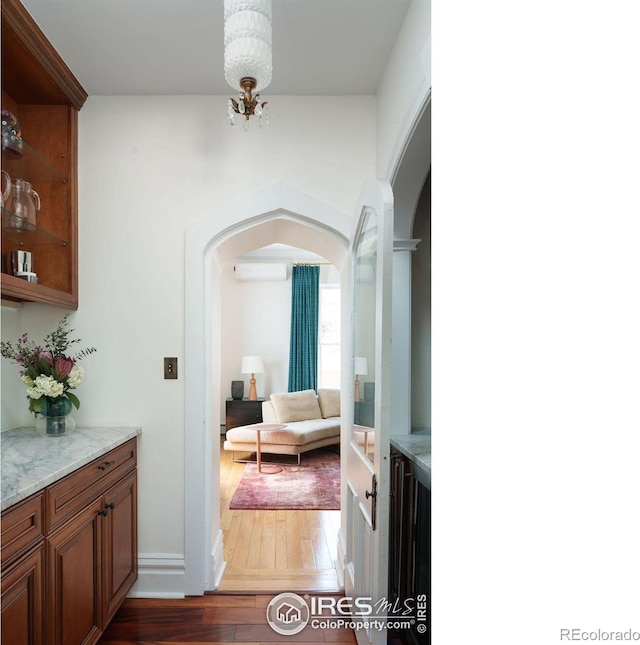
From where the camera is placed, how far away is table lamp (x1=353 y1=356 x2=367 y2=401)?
2.11 m

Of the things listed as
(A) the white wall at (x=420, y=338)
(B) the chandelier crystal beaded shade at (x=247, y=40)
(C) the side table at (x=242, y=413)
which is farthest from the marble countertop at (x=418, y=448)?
(C) the side table at (x=242, y=413)

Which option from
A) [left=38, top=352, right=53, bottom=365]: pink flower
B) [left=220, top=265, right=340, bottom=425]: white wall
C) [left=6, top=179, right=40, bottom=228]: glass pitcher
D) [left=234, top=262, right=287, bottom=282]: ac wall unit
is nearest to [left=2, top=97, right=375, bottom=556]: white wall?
[left=38, top=352, right=53, bottom=365]: pink flower

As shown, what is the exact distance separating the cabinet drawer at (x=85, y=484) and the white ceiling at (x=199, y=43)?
1.85m

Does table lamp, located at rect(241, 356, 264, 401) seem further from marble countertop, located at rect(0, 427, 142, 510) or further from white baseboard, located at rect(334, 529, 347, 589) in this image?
marble countertop, located at rect(0, 427, 142, 510)

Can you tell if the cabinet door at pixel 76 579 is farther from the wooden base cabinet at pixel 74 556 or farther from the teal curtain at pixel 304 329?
the teal curtain at pixel 304 329

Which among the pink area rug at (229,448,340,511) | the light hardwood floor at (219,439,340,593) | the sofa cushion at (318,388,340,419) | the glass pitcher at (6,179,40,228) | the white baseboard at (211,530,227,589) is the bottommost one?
the pink area rug at (229,448,340,511)

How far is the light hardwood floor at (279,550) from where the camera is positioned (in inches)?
104

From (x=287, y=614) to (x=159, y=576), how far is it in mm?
707

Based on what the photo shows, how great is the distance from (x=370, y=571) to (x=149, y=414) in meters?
1.43

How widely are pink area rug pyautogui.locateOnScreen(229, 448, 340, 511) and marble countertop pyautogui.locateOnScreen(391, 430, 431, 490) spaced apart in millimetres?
1897

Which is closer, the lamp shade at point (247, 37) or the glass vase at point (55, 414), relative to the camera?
the lamp shade at point (247, 37)
